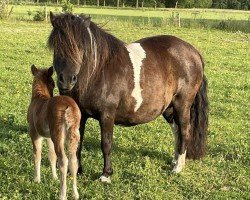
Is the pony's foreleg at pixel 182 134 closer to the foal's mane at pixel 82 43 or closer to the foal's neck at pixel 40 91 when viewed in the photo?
the foal's mane at pixel 82 43

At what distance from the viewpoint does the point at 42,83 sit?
5488 mm

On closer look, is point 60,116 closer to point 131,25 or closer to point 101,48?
Answer: point 101,48

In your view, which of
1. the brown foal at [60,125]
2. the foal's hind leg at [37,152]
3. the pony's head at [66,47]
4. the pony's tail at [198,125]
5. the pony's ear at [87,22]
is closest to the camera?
the brown foal at [60,125]

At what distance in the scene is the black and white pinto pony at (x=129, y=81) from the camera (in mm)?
4828

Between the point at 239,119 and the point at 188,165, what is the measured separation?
3.18 metres

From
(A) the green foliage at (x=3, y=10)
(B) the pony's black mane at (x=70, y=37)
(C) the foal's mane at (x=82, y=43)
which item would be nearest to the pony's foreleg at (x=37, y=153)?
(C) the foal's mane at (x=82, y=43)

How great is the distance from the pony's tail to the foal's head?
2431mm

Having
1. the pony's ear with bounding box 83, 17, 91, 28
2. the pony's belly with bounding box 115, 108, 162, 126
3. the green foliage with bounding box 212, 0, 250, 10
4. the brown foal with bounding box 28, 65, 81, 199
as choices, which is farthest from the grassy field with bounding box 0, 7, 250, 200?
the green foliage with bounding box 212, 0, 250, 10

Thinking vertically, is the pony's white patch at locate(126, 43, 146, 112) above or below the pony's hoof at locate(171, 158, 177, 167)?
above

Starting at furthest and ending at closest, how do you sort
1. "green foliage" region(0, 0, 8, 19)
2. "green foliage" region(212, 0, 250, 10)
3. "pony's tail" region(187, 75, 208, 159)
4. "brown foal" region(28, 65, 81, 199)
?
"green foliage" region(212, 0, 250, 10) < "green foliage" region(0, 0, 8, 19) < "pony's tail" region(187, 75, 208, 159) < "brown foal" region(28, 65, 81, 199)

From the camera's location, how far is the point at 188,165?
6.49 metres

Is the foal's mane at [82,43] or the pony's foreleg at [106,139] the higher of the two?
the foal's mane at [82,43]

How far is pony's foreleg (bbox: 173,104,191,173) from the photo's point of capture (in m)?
6.24

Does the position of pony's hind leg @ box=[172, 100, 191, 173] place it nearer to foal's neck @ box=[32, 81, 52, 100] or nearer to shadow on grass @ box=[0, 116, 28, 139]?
foal's neck @ box=[32, 81, 52, 100]
